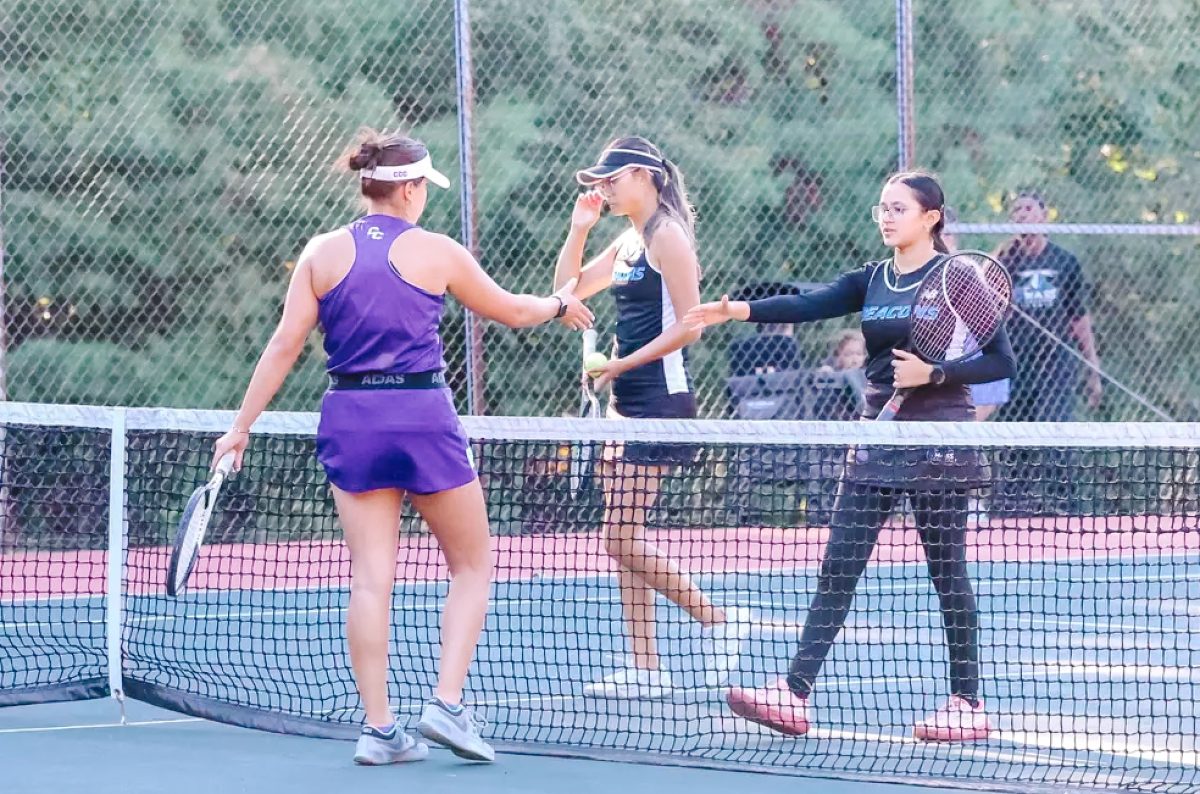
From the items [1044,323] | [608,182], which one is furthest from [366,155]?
[1044,323]

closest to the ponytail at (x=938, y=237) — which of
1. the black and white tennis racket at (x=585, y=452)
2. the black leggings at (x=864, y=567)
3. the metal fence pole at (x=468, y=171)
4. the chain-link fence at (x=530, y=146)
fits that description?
the black leggings at (x=864, y=567)

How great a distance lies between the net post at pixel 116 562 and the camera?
5922 millimetres

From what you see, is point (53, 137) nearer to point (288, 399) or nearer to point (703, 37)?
point (288, 399)

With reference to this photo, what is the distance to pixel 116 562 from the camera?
19.8ft

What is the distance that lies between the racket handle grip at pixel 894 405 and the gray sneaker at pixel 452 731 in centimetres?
141

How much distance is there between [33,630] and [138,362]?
3.28m

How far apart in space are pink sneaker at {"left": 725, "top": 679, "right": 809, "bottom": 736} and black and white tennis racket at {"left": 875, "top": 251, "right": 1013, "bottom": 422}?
0.82 meters

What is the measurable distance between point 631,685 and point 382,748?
3.84 ft

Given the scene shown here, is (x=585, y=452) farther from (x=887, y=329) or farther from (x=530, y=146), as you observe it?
(x=530, y=146)

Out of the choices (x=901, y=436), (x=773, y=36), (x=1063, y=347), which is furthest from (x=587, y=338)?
(x=773, y=36)

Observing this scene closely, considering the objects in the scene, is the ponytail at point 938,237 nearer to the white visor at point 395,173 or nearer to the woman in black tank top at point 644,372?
the woman in black tank top at point 644,372

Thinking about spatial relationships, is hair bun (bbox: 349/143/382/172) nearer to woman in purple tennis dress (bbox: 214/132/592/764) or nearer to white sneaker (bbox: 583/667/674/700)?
woman in purple tennis dress (bbox: 214/132/592/764)

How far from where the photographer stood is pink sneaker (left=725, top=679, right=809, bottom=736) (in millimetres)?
5434

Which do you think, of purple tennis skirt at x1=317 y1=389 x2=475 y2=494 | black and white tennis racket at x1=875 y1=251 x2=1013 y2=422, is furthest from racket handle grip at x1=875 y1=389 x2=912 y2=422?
purple tennis skirt at x1=317 y1=389 x2=475 y2=494
